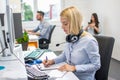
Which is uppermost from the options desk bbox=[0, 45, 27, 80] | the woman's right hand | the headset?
the headset

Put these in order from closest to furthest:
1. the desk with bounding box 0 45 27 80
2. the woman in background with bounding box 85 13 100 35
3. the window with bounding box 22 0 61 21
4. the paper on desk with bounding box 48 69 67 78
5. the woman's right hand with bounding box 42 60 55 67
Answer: the desk with bounding box 0 45 27 80 → the paper on desk with bounding box 48 69 67 78 → the woman's right hand with bounding box 42 60 55 67 → the woman in background with bounding box 85 13 100 35 → the window with bounding box 22 0 61 21

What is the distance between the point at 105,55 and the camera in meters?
1.80

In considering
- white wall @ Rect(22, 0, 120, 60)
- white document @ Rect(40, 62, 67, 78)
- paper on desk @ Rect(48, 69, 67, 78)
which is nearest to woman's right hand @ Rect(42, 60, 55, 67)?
white document @ Rect(40, 62, 67, 78)

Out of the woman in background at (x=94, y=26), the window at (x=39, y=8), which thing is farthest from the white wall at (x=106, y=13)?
the window at (x=39, y=8)

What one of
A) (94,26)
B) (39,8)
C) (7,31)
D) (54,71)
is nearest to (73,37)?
(54,71)

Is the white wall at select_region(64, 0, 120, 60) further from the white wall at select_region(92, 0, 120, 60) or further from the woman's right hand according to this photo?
the woman's right hand

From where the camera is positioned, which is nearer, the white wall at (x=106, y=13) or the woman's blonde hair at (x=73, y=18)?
the woman's blonde hair at (x=73, y=18)

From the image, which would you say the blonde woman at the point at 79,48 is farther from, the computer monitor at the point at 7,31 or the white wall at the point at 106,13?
the white wall at the point at 106,13

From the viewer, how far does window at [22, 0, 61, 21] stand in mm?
5688

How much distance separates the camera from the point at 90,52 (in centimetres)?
170

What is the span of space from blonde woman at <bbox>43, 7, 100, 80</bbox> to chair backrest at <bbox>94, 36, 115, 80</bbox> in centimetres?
8

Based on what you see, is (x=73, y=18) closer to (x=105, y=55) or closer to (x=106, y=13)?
(x=105, y=55)

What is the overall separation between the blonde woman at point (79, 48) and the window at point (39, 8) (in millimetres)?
4050

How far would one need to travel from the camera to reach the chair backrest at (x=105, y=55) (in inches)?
70.2
